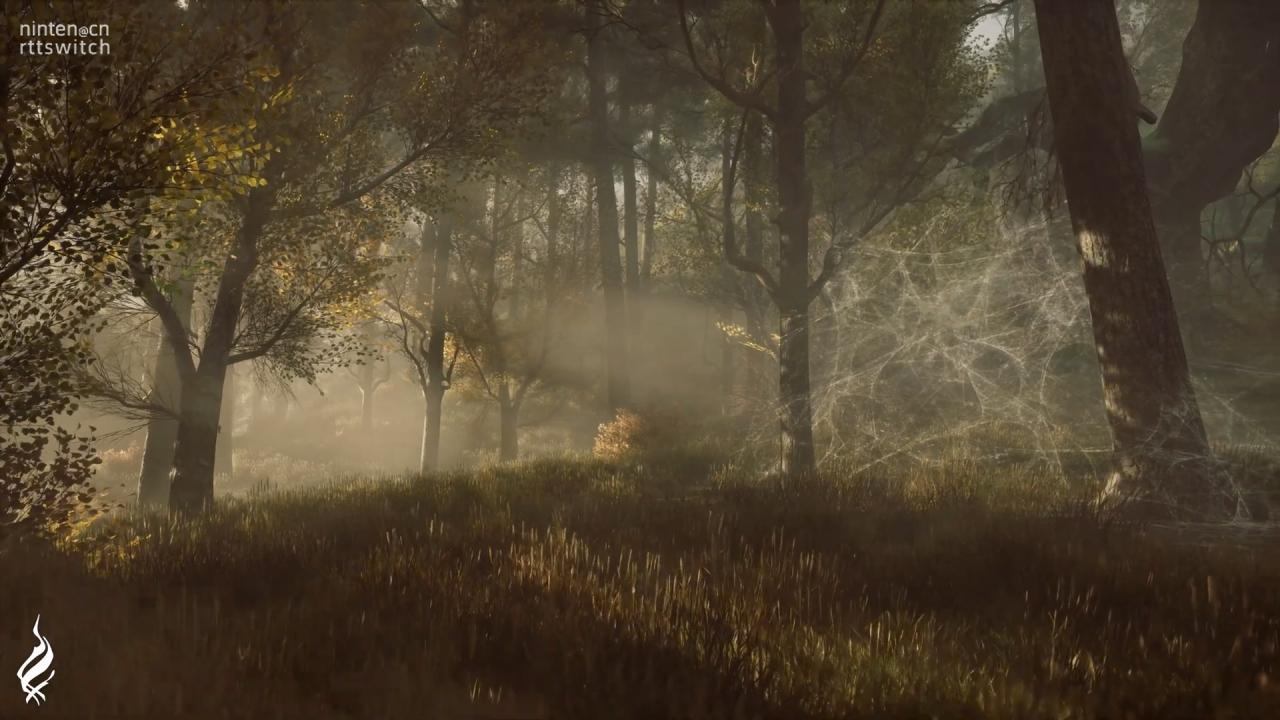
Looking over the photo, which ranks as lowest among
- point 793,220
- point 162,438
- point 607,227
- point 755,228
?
point 162,438

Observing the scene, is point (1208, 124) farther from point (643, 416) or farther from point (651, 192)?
point (651, 192)

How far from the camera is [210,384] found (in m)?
9.51

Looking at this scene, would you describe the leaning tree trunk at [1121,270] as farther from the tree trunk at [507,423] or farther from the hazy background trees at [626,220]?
the tree trunk at [507,423]

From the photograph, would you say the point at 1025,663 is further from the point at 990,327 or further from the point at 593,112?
the point at 593,112

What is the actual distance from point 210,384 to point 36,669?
7008 mm

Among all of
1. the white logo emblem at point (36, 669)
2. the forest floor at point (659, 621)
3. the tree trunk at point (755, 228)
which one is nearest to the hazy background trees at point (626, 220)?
the tree trunk at point (755, 228)

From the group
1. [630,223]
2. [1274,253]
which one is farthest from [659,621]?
[1274,253]

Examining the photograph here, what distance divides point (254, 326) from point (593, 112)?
10256 mm

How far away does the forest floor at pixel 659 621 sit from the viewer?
10.4 feet

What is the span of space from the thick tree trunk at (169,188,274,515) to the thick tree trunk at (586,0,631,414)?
9324 mm

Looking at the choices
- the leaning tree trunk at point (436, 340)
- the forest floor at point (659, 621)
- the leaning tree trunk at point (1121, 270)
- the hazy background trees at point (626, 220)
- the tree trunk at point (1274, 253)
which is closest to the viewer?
the forest floor at point (659, 621)

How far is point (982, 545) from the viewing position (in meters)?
5.68

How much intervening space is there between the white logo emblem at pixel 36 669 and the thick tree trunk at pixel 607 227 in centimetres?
1437

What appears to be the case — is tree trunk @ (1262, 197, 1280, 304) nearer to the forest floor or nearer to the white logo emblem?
the forest floor
